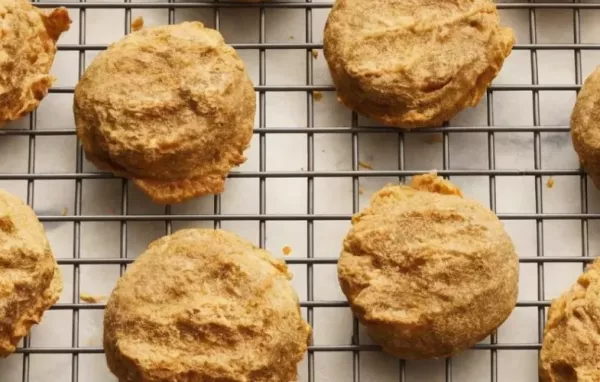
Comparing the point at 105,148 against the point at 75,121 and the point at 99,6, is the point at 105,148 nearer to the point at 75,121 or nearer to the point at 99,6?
the point at 75,121

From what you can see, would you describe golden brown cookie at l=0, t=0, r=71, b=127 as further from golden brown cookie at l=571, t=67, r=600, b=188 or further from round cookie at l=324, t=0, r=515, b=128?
golden brown cookie at l=571, t=67, r=600, b=188

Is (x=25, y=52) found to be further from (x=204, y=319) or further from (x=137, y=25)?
(x=204, y=319)

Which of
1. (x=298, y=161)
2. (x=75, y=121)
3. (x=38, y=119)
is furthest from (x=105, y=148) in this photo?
(x=298, y=161)

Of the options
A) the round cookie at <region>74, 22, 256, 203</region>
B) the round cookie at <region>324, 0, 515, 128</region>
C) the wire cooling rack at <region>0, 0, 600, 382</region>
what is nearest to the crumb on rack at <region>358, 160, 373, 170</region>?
the wire cooling rack at <region>0, 0, 600, 382</region>

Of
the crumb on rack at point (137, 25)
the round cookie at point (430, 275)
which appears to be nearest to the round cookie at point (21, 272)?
the crumb on rack at point (137, 25)

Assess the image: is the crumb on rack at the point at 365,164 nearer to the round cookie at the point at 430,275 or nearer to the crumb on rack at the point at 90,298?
the round cookie at the point at 430,275

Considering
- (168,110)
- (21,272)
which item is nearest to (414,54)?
(168,110)
